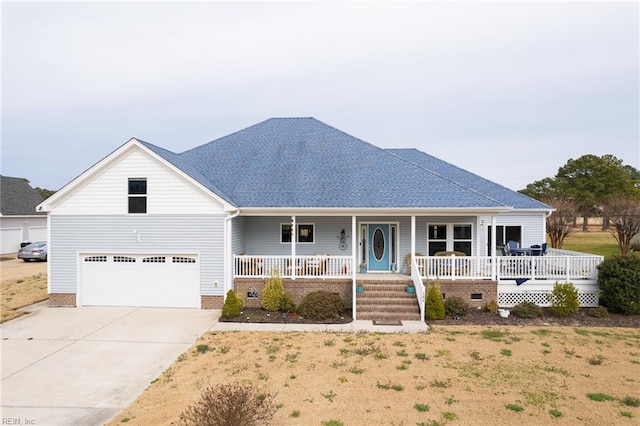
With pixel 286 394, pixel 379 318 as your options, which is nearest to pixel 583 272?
pixel 379 318

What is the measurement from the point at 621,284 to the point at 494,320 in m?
4.75

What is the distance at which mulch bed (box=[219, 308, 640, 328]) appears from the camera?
12523mm

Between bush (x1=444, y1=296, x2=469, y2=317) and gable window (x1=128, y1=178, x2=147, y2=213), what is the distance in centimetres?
1151

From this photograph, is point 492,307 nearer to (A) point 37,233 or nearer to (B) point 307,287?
(B) point 307,287

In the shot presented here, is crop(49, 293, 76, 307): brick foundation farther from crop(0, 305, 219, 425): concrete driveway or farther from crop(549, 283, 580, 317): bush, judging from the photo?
crop(549, 283, 580, 317): bush

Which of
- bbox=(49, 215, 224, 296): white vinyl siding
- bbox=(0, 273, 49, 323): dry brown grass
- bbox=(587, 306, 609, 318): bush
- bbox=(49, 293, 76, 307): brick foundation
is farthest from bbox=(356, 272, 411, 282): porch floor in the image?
bbox=(0, 273, 49, 323): dry brown grass

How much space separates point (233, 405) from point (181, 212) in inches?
397

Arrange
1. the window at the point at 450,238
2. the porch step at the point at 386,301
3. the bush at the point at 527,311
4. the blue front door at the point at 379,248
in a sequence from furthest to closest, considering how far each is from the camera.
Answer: the window at the point at 450,238 < the blue front door at the point at 379,248 < the bush at the point at 527,311 < the porch step at the point at 386,301

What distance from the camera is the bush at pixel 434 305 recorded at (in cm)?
1277

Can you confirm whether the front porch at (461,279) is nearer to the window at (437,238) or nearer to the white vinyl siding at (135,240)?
the white vinyl siding at (135,240)

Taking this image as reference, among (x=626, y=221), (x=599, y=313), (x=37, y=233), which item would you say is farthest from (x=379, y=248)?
(x=37, y=233)

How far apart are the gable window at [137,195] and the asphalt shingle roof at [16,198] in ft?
73.5

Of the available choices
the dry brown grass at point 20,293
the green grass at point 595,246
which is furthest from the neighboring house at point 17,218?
the green grass at point 595,246

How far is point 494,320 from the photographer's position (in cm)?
1278
